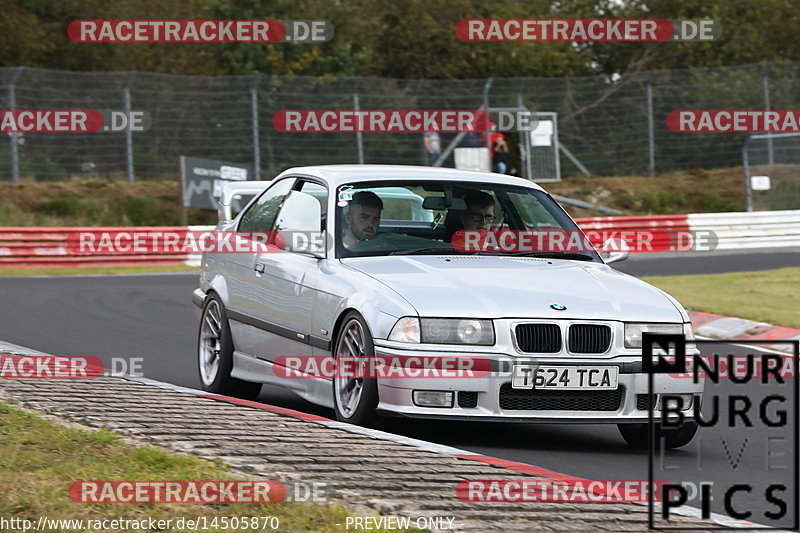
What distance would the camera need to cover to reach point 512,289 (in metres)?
7.66

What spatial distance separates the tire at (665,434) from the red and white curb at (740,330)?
5.57 m

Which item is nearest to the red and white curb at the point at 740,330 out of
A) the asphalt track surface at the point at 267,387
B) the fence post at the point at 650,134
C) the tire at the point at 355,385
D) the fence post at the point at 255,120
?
the asphalt track surface at the point at 267,387

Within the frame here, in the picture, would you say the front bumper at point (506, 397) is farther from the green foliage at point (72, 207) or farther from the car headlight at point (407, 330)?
the green foliage at point (72, 207)

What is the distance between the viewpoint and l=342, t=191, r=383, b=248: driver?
27.9ft

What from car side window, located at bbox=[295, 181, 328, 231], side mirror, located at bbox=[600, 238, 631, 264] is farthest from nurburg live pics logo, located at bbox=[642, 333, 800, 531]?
car side window, located at bbox=[295, 181, 328, 231]

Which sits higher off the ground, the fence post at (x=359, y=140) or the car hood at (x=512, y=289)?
the fence post at (x=359, y=140)

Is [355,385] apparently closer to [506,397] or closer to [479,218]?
[506,397]

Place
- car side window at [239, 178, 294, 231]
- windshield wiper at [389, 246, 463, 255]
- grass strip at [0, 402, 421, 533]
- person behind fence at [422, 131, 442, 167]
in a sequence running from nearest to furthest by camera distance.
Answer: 1. grass strip at [0, 402, 421, 533]
2. windshield wiper at [389, 246, 463, 255]
3. car side window at [239, 178, 294, 231]
4. person behind fence at [422, 131, 442, 167]

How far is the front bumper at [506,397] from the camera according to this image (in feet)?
24.1

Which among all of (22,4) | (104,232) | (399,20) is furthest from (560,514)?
(399,20)

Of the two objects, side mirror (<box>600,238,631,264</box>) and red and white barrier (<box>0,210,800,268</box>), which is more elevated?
side mirror (<box>600,238,631,264</box>)

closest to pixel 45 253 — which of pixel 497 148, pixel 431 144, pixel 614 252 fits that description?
pixel 431 144

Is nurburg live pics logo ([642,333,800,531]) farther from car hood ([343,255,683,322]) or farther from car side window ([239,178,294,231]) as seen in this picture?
car side window ([239,178,294,231])

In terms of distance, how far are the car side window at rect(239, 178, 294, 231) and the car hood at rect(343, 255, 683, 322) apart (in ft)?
4.73
